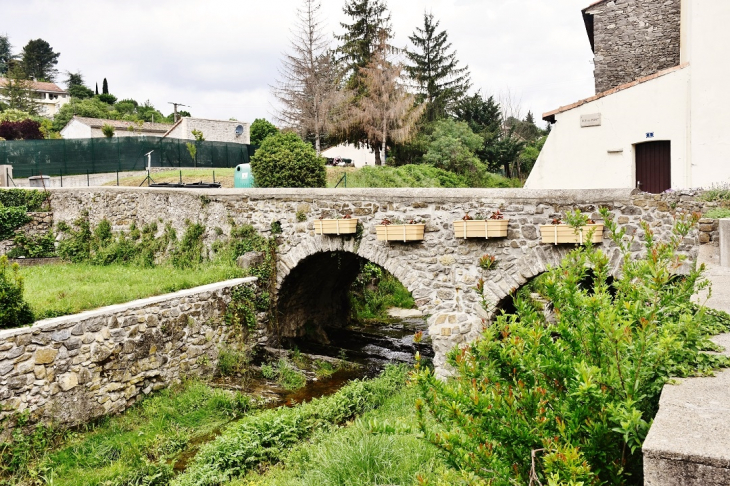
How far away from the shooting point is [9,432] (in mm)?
7133

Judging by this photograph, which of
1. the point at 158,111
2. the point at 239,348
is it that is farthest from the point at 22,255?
the point at 158,111

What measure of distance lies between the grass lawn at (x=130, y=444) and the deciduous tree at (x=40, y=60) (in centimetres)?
7158

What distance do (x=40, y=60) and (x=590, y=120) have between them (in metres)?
75.5

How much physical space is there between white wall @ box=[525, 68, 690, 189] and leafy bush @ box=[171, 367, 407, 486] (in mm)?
Result: 7323

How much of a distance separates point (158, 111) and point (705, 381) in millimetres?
61432

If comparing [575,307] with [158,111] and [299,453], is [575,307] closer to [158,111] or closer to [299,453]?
[299,453]

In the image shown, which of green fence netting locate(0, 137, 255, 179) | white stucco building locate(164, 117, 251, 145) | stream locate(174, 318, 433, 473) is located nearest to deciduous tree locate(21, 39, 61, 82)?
white stucco building locate(164, 117, 251, 145)

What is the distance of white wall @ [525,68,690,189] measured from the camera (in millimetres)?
11938

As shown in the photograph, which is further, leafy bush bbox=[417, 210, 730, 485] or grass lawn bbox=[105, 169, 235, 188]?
grass lawn bbox=[105, 169, 235, 188]

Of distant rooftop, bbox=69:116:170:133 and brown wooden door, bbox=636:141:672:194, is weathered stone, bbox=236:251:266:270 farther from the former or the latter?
distant rooftop, bbox=69:116:170:133

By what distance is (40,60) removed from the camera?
70.3 m

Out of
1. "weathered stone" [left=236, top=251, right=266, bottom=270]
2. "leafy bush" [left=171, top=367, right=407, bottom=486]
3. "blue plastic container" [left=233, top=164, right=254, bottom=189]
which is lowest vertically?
"leafy bush" [left=171, top=367, right=407, bottom=486]

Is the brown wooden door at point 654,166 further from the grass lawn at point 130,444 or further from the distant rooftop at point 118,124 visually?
the distant rooftop at point 118,124

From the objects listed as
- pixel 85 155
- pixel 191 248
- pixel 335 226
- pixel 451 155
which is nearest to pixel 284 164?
pixel 191 248
